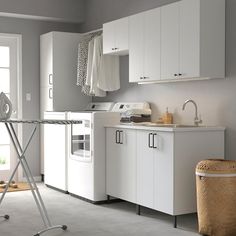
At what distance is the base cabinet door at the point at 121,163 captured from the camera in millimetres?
4871

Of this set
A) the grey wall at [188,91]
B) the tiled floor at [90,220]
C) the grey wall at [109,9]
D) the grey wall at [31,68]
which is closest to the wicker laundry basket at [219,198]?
the tiled floor at [90,220]

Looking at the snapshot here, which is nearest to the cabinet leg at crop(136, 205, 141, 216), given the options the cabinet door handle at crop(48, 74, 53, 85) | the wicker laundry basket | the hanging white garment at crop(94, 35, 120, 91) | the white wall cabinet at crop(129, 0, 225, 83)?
the wicker laundry basket

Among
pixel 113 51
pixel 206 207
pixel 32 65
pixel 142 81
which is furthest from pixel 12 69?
pixel 206 207

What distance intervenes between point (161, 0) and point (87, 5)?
185 cm

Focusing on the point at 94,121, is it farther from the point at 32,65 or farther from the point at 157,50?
the point at 32,65

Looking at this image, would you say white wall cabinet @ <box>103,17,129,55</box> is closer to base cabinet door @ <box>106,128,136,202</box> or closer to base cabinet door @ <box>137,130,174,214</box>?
base cabinet door @ <box>106,128,136,202</box>

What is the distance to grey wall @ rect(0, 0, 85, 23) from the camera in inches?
256

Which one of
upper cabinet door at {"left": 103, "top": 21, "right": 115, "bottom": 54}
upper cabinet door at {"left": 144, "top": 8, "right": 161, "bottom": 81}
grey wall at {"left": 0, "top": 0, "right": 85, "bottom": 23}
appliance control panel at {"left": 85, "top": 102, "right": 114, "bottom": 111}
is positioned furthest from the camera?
grey wall at {"left": 0, "top": 0, "right": 85, "bottom": 23}

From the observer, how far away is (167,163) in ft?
14.3

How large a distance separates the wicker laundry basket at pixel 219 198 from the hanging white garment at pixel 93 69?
2.53m

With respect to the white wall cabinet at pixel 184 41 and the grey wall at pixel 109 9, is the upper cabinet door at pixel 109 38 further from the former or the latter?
the white wall cabinet at pixel 184 41

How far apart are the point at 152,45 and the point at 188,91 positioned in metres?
0.61

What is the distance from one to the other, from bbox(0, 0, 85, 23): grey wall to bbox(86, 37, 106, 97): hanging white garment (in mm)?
842

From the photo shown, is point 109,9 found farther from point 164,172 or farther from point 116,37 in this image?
point 164,172
